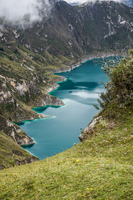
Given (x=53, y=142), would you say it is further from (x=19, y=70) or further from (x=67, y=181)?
(x=19, y=70)

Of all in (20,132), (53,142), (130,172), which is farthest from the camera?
(20,132)

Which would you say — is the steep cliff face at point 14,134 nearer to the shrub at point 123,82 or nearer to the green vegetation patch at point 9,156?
the green vegetation patch at point 9,156

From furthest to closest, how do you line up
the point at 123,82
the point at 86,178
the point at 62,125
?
the point at 62,125, the point at 123,82, the point at 86,178

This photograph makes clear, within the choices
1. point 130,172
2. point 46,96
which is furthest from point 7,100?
point 130,172

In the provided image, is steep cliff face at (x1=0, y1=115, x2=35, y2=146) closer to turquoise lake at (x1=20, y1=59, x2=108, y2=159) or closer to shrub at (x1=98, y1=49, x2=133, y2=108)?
turquoise lake at (x1=20, y1=59, x2=108, y2=159)

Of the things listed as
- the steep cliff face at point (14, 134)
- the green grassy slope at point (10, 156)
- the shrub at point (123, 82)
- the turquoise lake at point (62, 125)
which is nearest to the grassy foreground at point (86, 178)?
the shrub at point (123, 82)

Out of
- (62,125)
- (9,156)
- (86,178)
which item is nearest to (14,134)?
(62,125)

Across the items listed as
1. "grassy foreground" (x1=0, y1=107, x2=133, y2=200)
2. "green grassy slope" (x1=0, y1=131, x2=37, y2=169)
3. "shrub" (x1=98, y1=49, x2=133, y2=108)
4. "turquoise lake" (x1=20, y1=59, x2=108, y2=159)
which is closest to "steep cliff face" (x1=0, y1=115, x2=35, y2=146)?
"turquoise lake" (x1=20, y1=59, x2=108, y2=159)

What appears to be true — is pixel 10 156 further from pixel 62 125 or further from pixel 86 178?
pixel 62 125
